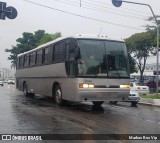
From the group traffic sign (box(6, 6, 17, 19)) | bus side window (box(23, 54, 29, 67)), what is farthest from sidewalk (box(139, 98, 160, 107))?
traffic sign (box(6, 6, 17, 19))

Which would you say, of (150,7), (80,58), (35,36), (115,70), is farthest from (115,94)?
(35,36)

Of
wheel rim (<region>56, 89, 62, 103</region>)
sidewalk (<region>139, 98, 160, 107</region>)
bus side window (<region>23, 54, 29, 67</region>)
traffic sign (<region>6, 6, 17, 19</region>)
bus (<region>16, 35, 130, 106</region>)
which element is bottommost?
sidewalk (<region>139, 98, 160, 107</region>)

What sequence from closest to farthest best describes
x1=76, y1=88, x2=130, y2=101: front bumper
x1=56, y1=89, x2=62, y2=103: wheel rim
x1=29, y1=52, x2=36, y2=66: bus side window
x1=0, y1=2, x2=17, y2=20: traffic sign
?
x1=76, y1=88, x2=130, y2=101: front bumper → x1=56, y1=89, x2=62, y2=103: wheel rim → x1=0, y1=2, x2=17, y2=20: traffic sign → x1=29, y1=52, x2=36, y2=66: bus side window

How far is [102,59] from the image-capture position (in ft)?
51.4

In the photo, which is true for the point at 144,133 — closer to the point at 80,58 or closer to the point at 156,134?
the point at 156,134

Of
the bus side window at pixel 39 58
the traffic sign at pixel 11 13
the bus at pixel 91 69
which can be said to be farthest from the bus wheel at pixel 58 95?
the traffic sign at pixel 11 13

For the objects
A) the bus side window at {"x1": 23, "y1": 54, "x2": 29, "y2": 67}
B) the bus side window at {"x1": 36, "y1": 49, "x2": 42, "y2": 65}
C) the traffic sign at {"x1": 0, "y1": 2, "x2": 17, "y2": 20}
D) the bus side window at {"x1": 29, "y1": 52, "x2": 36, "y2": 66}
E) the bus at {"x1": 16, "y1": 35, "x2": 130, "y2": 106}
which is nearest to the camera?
the bus at {"x1": 16, "y1": 35, "x2": 130, "y2": 106}

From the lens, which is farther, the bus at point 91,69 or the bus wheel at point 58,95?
the bus wheel at point 58,95

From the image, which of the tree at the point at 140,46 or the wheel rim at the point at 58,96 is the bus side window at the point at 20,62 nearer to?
the wheel rim at the point at 58,96

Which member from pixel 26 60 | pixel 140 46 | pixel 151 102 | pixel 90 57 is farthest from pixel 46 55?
pixel 140 46

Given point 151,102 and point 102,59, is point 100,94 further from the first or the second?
point 151,102

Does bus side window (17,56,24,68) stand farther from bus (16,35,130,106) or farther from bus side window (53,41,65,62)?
bus (16,35,130,106)

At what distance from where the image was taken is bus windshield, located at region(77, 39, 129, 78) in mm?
15367

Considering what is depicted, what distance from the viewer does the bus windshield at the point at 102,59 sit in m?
15.4
